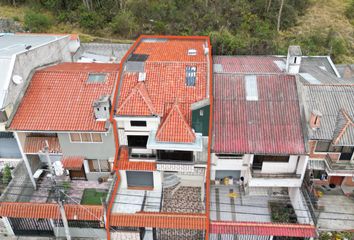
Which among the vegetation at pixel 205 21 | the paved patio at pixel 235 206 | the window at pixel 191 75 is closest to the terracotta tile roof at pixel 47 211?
the paved patio at pixel 235 206

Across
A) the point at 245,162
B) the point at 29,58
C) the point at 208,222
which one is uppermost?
the point at 29,58

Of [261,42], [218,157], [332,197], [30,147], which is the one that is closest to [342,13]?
[261,42]

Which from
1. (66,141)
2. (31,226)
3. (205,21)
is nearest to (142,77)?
(66,141)

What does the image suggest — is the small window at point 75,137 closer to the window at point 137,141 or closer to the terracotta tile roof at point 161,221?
the window at point 137,141

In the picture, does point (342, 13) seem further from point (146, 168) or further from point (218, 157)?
point (146, 168)

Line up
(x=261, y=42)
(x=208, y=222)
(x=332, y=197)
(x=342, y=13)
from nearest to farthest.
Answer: (x=208, y=222)
(x=332, y=197)
(x=261, y=42)
(x=342, y=13)

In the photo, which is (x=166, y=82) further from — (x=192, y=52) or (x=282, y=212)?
(x=282, y=212)
